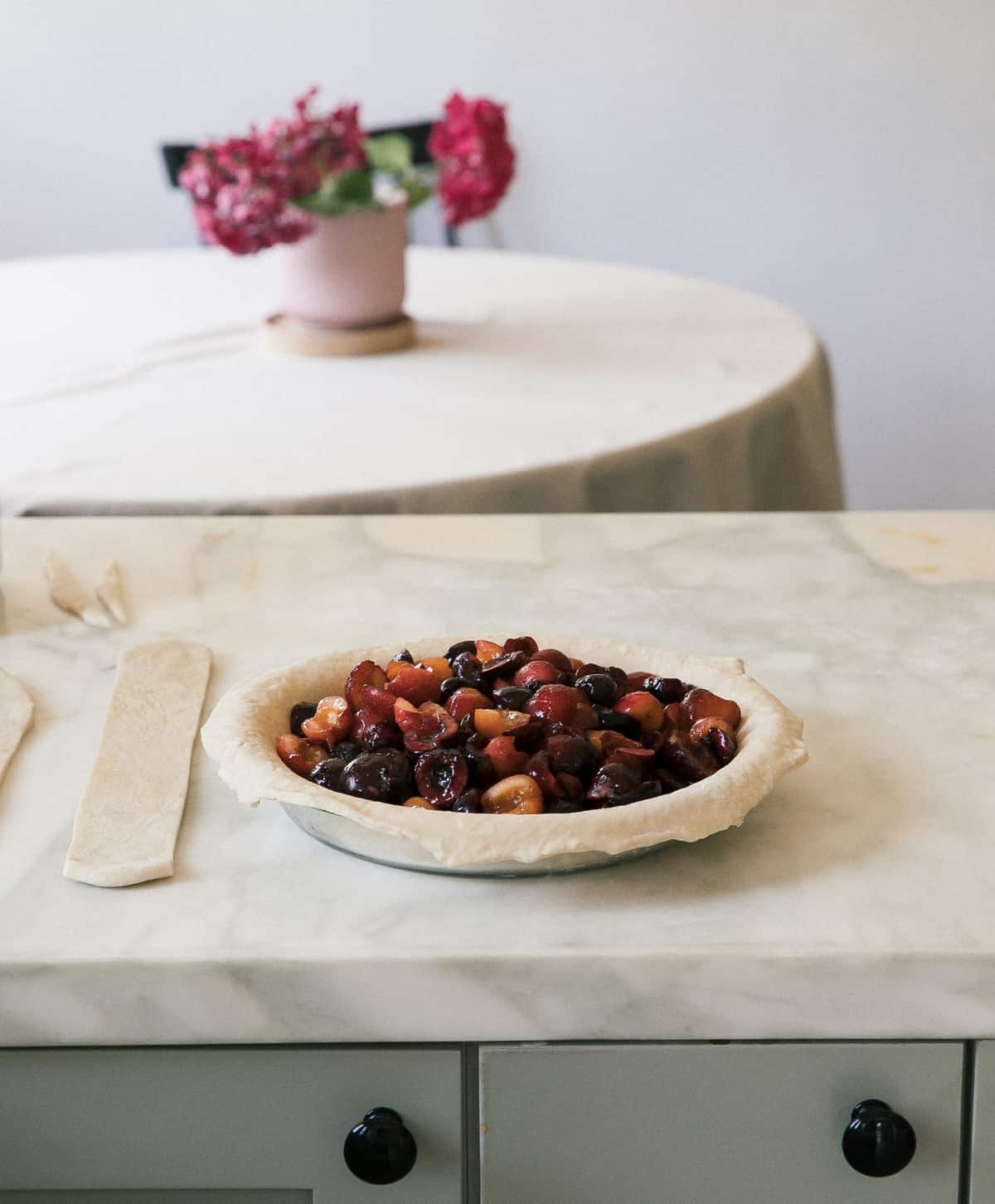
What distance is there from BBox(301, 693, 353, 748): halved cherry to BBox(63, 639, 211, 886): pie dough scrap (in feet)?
0.25

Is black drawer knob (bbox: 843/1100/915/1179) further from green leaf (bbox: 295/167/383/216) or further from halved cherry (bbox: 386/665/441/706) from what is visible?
green leaf (bbox: 295/167/383/216)

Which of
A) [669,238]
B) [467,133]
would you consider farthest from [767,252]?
[467,133]

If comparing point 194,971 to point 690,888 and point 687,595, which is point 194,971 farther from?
point 687,595

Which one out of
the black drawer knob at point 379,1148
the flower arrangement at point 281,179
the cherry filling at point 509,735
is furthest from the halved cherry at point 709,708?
the flower arrangement at point 281,179

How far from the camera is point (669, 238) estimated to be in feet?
12.0

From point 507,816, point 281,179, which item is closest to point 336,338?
point 281,179

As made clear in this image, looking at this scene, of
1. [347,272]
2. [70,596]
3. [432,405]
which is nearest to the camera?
[70,596]

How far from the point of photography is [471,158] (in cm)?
197

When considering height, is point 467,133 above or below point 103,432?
above

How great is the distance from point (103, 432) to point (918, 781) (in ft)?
3.45

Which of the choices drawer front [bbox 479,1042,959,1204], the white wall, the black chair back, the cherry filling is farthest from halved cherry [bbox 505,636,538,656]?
the white wall

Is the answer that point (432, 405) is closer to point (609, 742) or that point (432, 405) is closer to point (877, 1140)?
point (609, 742)

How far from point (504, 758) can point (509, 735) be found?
0.01 metres

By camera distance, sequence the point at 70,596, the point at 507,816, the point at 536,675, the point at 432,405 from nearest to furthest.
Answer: the point at 507,816 < the point at 536,675 < the point at 70,596 < the point at 432,405
